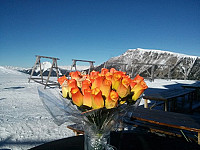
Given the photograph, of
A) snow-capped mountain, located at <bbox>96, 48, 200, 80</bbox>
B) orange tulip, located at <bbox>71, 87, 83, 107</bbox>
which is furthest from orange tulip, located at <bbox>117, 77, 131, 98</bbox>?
snow-capped mountain, located at <bbox>96, 48, 200, 80</bbox>

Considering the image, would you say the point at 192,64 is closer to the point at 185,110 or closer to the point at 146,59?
the point at 146,59

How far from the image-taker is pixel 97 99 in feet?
1.32

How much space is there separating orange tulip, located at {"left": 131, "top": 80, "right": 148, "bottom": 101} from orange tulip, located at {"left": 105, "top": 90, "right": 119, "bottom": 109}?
0.35 ft

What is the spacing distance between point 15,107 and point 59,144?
2177 mm

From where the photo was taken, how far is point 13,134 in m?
1.48

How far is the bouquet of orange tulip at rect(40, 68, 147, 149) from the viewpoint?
1.37ft

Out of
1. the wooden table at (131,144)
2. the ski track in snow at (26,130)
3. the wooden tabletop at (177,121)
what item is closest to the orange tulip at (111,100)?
the wooden table at (131,144)

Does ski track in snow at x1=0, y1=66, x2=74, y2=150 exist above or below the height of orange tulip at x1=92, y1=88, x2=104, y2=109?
below

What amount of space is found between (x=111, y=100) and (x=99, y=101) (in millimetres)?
35

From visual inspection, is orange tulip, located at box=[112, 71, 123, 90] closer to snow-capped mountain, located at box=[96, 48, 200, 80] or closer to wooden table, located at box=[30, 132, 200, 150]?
wooden table, located at box=[30, 132, 200, 150]

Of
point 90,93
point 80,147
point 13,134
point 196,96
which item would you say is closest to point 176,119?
point 80,147

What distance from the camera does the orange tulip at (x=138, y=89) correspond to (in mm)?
475

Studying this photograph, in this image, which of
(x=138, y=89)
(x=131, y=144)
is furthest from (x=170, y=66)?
(x=138, y=89)

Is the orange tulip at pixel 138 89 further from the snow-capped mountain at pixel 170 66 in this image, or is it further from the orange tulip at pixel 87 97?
the snow-capped mountain at pixel 170 66
